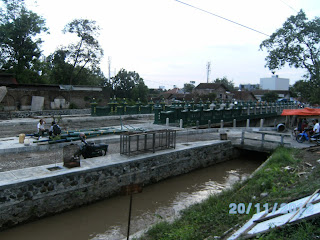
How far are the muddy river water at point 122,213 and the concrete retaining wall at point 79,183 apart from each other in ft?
0.88

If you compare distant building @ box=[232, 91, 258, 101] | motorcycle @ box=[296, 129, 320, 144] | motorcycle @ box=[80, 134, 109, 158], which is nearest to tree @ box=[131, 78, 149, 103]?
distant building @ box=[232, 91, 258, 101]

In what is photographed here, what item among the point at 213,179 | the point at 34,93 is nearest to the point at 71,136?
the point at 213,179

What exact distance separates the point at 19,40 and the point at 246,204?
3430 cm

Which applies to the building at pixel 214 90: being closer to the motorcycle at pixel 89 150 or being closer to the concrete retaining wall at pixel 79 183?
the concrete retaining wall at pixel 79 183

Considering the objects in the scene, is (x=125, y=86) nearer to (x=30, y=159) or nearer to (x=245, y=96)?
(x=245, y=96)

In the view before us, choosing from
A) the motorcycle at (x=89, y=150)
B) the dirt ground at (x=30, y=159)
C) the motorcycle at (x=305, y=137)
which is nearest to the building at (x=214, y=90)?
the motorcycle at (x=305, y=137)

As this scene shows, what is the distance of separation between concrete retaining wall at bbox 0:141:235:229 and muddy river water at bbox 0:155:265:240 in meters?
0.27

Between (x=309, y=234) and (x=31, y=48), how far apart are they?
36.0m

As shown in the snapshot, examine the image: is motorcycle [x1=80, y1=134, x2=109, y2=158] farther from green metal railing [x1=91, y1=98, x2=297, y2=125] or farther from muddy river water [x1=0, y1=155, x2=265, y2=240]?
green metal railing [x1=91, y1=98, x2=297, y2=125]

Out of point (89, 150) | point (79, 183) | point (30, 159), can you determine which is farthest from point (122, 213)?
point (30, 159)

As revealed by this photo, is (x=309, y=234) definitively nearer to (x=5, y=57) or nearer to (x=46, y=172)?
(x=46, y=172)

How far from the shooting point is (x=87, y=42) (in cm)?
3309

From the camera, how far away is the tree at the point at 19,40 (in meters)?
30.7

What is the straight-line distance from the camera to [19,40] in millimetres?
32000
